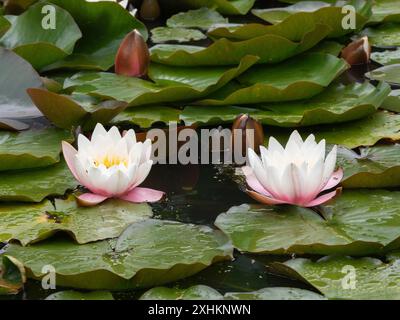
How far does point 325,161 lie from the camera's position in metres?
2.17

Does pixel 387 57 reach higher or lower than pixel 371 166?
higher

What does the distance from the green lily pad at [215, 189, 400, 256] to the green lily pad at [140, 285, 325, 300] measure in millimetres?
174

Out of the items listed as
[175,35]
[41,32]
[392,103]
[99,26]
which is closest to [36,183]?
[41,32]

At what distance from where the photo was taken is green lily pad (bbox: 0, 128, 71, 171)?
237 centimetres

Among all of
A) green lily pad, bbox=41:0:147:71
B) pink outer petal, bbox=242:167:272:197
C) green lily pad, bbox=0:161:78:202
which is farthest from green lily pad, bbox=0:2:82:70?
pink outer petal, bbox=242:167:272:197

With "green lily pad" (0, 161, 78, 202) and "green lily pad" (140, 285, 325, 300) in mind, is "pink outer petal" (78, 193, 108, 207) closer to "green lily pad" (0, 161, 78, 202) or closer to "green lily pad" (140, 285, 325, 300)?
"green lily pad" (0, 161, 78, 202)

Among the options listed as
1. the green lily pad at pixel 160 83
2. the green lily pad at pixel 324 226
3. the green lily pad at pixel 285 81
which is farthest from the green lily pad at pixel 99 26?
the green lily pad at pixel 324 226

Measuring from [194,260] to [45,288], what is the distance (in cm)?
35

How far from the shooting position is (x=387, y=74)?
307 centimetres

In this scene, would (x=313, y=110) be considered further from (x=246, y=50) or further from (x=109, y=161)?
(x=109, y=161)

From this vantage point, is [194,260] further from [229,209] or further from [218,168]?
[218,168]

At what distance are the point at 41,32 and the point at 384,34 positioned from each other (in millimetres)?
1421

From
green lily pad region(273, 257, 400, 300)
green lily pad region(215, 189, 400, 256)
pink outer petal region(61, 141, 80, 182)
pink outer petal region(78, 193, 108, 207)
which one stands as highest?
pink outer petal region(61, 141, 80, 182)
